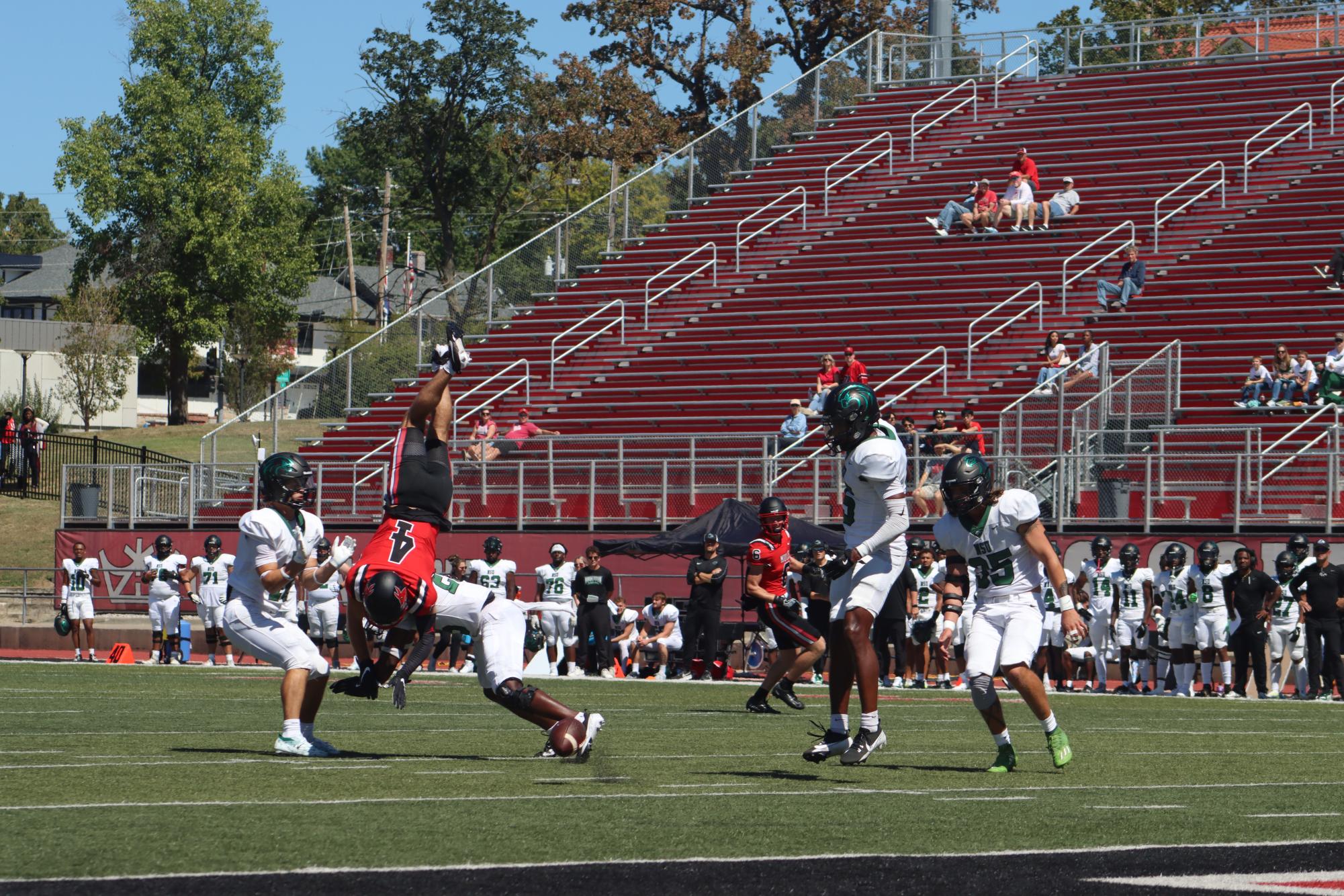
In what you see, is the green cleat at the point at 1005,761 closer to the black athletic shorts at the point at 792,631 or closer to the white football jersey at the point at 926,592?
the black athletic shorts at the point at 792,631

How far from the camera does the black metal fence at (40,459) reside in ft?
136

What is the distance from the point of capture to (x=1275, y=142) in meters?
33.1

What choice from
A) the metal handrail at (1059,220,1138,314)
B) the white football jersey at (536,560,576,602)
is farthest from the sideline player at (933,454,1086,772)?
the metal handrail at (1059,220,1138,314)

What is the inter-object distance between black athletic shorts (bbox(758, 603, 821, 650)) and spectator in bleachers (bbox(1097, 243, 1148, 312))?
1528cm

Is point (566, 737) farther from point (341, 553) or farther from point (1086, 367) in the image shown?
point (1086, 367)

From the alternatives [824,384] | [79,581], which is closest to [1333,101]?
[824,384]

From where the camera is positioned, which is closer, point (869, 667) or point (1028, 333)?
point (869, 667)

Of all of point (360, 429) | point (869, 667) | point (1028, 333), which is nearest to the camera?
point (869, 667)

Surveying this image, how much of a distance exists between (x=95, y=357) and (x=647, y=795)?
5526 cm

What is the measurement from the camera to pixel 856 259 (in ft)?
112

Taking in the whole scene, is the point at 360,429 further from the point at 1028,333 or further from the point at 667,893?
the point at 667,893

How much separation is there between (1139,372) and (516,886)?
21401 mm

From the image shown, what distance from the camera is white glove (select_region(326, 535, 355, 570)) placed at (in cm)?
979

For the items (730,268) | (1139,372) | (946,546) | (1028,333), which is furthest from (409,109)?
(946,546)
